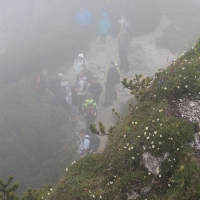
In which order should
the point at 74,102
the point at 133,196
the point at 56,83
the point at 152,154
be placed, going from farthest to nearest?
the point at 56,83, the point at 74,102, the point at 152,154, the point at 133,196

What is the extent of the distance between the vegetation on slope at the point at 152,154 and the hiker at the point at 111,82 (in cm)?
1212

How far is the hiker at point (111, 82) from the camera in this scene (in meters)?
18.8

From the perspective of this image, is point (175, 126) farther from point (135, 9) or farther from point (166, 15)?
point (166, 15)

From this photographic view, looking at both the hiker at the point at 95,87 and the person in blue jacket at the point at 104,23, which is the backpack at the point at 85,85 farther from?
the person in blue jacket at the point at 104,23

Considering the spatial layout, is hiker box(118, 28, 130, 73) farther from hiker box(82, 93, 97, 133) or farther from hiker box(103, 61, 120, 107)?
hiker box(82, 93, 97, 133)

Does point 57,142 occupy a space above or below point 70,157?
above

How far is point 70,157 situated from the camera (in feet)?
51.0

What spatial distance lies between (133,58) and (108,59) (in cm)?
259

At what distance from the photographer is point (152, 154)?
204 inches

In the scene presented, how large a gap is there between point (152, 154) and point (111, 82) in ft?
47.3

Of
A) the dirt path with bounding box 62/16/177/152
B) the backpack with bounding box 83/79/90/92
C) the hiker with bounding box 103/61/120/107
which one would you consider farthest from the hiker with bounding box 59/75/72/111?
the dirt path with bounding box 62/16/177/152

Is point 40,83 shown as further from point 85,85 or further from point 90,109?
point 90,109

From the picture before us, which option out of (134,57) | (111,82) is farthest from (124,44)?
(111,82)

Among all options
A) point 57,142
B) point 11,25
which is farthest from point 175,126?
point 11,25
